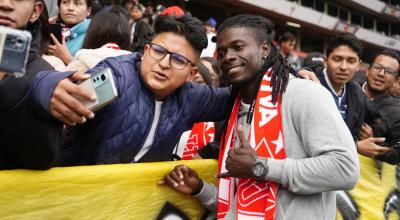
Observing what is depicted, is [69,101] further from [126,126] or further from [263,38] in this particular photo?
[263,38]

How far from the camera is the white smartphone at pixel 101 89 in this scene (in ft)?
4.18

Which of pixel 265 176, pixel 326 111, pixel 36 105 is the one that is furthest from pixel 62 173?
pixel 326 111

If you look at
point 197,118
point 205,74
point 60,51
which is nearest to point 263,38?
point 197,118

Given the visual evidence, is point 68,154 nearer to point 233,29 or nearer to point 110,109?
point 110,109

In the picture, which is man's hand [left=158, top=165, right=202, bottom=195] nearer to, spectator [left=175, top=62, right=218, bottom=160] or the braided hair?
the braided hair

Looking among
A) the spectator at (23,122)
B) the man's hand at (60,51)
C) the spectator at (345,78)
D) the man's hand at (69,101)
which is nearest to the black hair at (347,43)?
the spectator at (345,78)

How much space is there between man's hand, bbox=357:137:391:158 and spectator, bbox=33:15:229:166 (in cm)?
127

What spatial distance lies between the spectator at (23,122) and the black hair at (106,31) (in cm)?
148

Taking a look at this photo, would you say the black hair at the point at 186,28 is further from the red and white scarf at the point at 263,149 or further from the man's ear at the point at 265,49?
the red and white scarf at the point at 263,149

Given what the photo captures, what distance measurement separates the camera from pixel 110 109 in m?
1.91

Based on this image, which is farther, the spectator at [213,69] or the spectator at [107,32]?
the spectator at [213,69]

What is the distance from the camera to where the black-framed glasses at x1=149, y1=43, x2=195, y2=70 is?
2049 mm

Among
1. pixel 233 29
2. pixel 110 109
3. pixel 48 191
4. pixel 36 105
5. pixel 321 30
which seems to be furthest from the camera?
pixel 321 30

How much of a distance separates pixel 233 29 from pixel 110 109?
0.69 m
